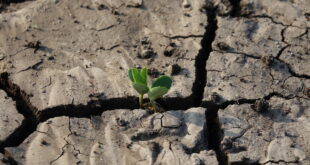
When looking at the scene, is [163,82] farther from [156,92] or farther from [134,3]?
[134,3]

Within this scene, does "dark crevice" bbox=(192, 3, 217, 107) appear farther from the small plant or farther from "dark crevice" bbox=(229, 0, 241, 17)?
the small plant

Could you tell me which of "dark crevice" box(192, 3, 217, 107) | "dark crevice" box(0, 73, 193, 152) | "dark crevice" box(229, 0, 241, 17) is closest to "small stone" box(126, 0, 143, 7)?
"dark crevice" box(192, 3, 217, 107)

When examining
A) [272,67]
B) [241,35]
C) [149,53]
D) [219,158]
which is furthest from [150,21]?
[219,158]

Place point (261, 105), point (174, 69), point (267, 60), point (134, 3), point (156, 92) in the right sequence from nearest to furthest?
point (156, 92)
point (261, 105)
point (174, 69)
point (267, 60)
point (134, 3)

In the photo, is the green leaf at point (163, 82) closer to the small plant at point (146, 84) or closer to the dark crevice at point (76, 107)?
the small plant at point (146, 84)

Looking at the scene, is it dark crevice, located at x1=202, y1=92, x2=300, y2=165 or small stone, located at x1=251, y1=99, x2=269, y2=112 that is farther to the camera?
small stone, located at x1=251, y1=99, x2=269, y2=112

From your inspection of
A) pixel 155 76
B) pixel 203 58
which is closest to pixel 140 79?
pixel 155 76

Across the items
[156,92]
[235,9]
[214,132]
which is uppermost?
[235,9]
